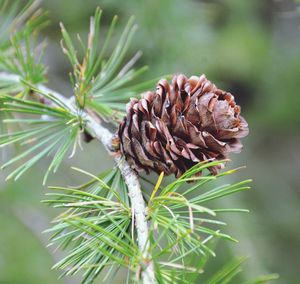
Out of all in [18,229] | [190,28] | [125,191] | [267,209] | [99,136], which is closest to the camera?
[125,191]

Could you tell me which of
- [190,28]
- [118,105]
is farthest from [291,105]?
[118,105]

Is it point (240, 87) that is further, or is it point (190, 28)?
point (240, 87)

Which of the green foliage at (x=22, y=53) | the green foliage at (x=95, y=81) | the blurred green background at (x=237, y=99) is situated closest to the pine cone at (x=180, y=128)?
the green foliage at (x=95, y=81)

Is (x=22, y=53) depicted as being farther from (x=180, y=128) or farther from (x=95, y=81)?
(x=180, y=128)

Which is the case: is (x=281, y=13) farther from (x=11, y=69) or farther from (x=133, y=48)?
(x=11, y=69)

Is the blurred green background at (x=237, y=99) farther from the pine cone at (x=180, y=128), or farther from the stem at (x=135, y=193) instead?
the pine cone at (x=180, y=128)

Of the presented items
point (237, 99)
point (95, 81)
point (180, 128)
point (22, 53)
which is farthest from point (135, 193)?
point (237, 99)

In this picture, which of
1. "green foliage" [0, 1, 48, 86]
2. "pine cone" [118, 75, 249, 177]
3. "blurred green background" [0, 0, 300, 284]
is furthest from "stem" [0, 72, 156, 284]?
"blurred green background" [0, 0, 300, 284]
